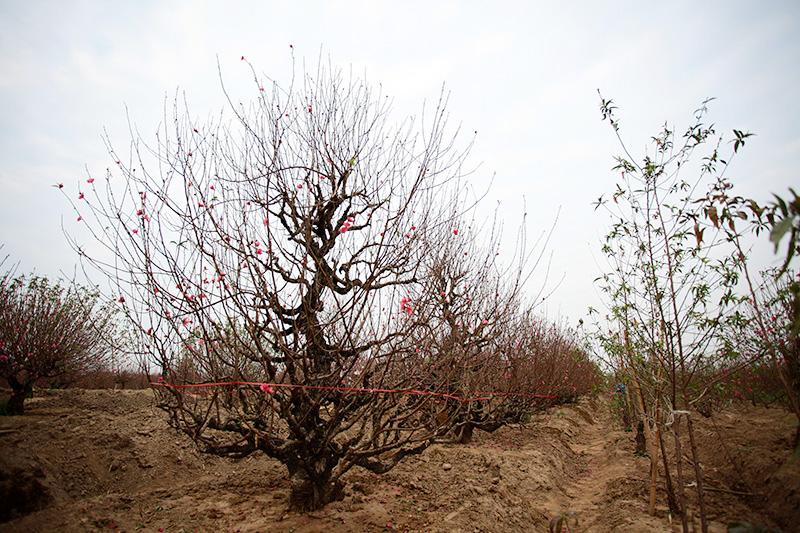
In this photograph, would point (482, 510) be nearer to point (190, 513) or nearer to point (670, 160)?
point (190, 513)

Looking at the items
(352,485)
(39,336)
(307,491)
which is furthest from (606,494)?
(39,336)

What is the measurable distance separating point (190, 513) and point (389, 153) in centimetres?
393

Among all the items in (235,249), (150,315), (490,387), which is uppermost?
(235,249)

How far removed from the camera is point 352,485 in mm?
4320

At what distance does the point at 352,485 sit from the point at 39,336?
6.69 metres

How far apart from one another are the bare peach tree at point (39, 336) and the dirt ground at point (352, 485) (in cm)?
65

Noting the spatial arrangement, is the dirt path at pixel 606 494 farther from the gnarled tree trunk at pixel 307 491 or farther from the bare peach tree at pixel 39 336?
the bare peach tree at pixel 39 336

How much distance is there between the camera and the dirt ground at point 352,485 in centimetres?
345

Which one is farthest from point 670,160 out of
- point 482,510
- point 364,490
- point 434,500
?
point 364,490

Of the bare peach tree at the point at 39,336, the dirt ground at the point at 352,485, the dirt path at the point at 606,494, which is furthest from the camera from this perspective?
the bare peach tree at the point at 39,336

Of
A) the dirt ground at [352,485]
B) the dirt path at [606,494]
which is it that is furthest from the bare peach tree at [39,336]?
the dirt path at [606,494]

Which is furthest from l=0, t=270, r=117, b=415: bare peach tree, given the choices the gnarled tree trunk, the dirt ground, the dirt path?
the dirt path

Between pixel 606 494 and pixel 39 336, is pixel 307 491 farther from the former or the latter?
pixel 39 336

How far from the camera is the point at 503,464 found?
574 centimetres
